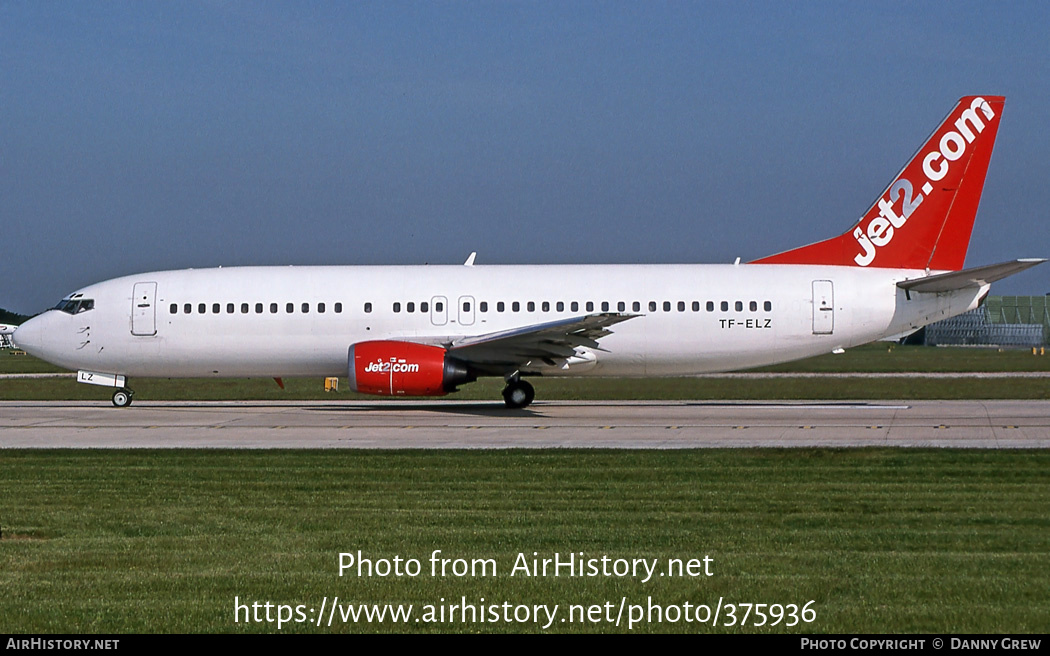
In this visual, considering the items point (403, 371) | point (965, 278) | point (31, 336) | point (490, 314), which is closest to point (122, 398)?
point (31, 336)

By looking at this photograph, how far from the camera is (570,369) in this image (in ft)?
87.7

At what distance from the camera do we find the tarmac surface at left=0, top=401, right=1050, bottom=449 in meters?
18.9

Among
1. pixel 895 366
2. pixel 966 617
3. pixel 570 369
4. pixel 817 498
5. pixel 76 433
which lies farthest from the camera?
pixel 895 366

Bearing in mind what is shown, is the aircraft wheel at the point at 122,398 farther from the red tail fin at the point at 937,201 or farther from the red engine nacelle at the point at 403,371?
the red tail fin at the point at 937,201

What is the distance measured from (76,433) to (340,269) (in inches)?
349

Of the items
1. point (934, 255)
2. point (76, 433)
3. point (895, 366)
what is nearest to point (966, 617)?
point (76, 433)

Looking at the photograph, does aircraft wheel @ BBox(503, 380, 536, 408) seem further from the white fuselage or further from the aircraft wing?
the aircraft wing

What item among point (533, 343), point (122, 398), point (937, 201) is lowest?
point (122, 398)

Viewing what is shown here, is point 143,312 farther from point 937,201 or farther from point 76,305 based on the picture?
point 937,201

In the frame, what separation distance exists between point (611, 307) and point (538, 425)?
5.59m

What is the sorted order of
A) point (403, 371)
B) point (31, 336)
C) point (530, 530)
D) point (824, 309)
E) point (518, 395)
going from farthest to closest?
1. point (31, 336)
2. point (824, 309)
3. point (518, 395)
4. point (403, 371)
5. point (530, 530)

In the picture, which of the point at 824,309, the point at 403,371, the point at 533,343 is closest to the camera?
the point at 403,371

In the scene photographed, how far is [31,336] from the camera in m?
28.2
